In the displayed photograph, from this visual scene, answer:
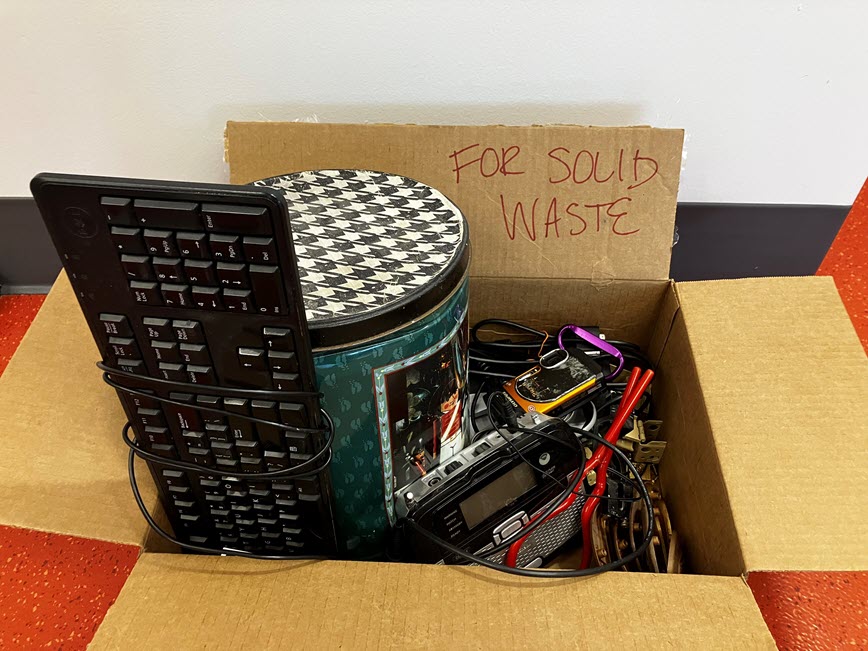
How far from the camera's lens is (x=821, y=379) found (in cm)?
61

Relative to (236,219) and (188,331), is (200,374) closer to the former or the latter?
(188,331)

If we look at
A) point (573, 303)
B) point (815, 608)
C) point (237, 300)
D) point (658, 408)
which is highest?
point (237, 300)

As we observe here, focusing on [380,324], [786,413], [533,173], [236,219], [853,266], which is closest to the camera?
[236,219]

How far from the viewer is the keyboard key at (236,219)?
371 millimetres

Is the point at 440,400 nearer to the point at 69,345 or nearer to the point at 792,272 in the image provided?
the point at 69,345

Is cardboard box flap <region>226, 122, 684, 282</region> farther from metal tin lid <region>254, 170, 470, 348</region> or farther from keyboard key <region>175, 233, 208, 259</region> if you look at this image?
keyboard key <region>175, 233, 208, 259</region>

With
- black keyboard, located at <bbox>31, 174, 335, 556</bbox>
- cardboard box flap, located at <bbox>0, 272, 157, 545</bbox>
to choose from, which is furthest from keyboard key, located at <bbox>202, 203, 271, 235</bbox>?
cardboard box flap, located at <bbox>0, 272, 157, 545</bbox>

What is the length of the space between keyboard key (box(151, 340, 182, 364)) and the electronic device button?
11.0 inches

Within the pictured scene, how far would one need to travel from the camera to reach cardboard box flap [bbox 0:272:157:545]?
0.55 m

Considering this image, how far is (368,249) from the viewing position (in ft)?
1.80

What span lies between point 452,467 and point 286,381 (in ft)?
0.73

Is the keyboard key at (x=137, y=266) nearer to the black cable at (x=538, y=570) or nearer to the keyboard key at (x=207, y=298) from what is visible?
the keyboard key at (x=207, y=298)

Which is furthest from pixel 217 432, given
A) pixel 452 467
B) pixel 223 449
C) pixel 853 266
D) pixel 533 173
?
pixel 853 266

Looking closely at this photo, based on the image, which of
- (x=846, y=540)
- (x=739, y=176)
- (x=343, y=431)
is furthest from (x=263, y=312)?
(x=739, y=176)
